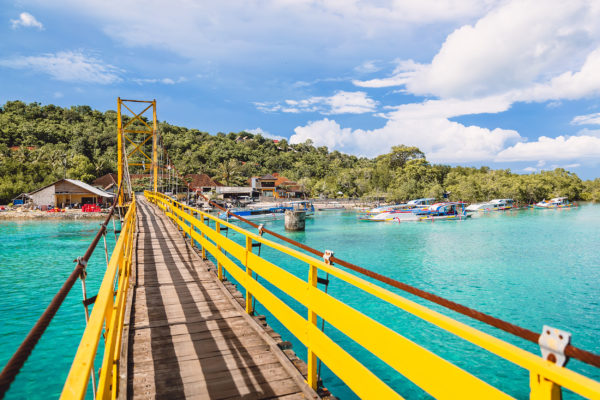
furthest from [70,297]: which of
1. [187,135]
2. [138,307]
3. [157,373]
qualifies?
[187,135]

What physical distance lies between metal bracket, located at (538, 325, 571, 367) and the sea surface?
25.3 ft

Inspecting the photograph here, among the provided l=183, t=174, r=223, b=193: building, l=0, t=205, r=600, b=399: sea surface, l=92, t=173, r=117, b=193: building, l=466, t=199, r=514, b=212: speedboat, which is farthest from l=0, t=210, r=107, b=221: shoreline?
l=466, t=199, r=514, b=212: speedboat

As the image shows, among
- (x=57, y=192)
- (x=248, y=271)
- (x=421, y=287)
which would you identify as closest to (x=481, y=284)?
(x=421, y=287)

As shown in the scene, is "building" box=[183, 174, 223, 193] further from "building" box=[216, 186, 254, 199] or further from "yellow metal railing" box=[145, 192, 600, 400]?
"yellow metal railing" box=[145, 192, 600, 400]

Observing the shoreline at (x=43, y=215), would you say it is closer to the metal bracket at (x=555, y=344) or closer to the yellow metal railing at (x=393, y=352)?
the yellow metal railing at (x=393, y=352)

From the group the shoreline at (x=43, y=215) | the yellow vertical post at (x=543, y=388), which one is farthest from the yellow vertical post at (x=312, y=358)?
the shoreline at (x=43, y=215)

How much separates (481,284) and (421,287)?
3257mm

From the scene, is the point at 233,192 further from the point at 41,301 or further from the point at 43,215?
the point at 41,301

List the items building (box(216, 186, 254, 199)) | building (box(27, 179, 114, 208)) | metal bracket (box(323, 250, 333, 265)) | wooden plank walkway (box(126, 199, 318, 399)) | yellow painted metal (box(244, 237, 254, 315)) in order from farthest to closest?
building (box(216, 186, 254, 199)) < building (box(27, 179, 114, 208)) < yellow painted metal (box(244, 237, 254, 315)) < wooden plank walkway (box(126, 199, 318, 399)) < metal bracket (box(323, 250, 333, 265))

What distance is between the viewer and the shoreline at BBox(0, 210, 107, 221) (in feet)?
150

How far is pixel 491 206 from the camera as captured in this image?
8044 centimetres

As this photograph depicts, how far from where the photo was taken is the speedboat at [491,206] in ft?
251

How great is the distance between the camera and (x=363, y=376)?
262 centimetres

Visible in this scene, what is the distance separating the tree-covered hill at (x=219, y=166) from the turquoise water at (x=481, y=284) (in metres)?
54.7
